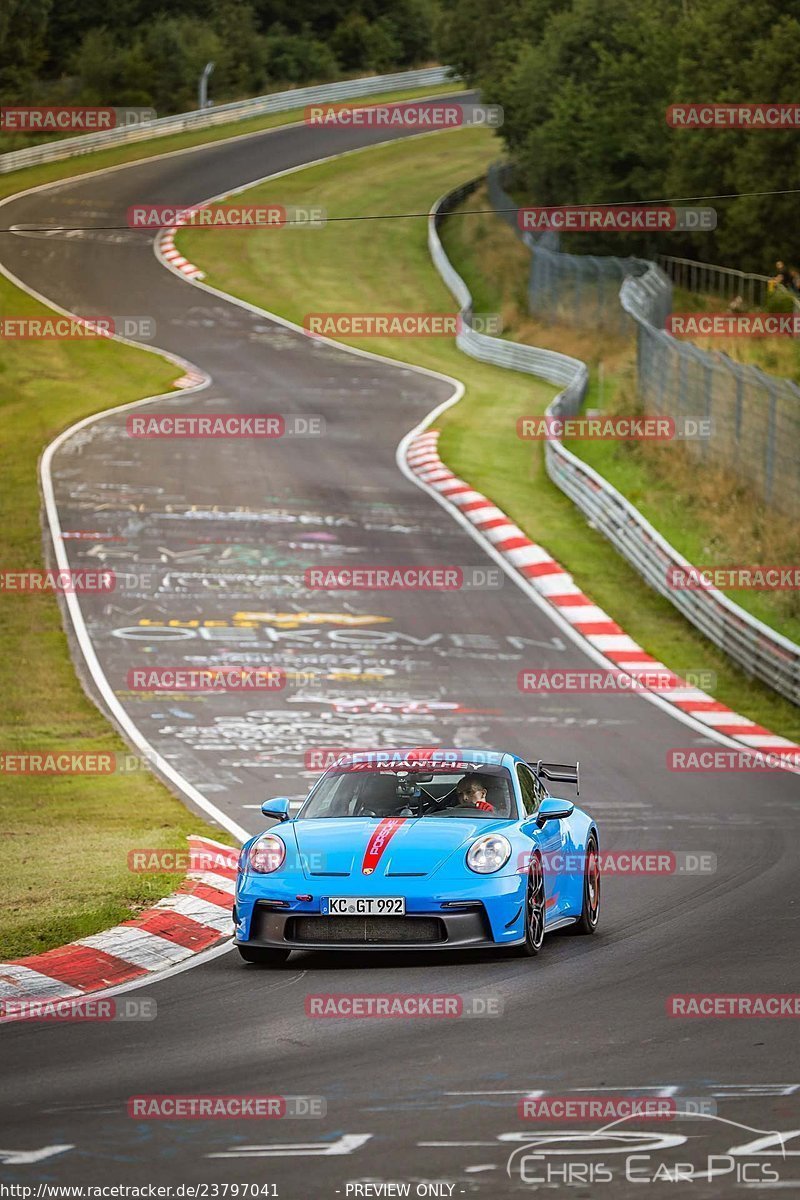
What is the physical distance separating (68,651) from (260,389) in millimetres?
18795

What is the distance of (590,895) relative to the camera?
1166cm

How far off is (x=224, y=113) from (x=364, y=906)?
3013 inches

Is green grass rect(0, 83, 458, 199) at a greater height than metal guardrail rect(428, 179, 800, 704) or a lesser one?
greater

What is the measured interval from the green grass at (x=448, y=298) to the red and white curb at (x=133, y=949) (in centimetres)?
995

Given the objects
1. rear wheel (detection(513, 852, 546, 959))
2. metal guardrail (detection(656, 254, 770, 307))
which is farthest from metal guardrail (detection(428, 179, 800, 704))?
rear wheel (detection(513, 852, 546, 959))

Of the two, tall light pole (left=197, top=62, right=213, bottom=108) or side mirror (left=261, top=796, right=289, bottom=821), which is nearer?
side mirror (left=261, top=796, right=289, bottom=821)

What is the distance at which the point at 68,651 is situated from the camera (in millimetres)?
23781

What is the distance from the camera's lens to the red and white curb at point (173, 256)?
189 feet

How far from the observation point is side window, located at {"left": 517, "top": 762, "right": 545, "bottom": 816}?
38.2ft

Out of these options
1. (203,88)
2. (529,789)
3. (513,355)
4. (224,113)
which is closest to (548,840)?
(529,789)

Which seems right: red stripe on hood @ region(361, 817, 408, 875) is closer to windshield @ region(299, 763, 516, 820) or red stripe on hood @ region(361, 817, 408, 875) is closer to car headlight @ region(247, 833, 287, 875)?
windshield @ region(299, 763, 516, 820)

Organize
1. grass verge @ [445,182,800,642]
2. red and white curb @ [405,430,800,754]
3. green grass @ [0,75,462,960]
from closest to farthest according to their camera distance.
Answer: green grass @ [0,75,462,960] → red and white curb @ [405,430,800,754] → grass verge @ [445,182,800,642]

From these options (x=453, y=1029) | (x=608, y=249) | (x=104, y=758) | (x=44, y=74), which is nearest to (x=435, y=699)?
(x=104, y=758)

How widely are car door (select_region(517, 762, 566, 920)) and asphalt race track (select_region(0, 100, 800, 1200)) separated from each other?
30 cm
